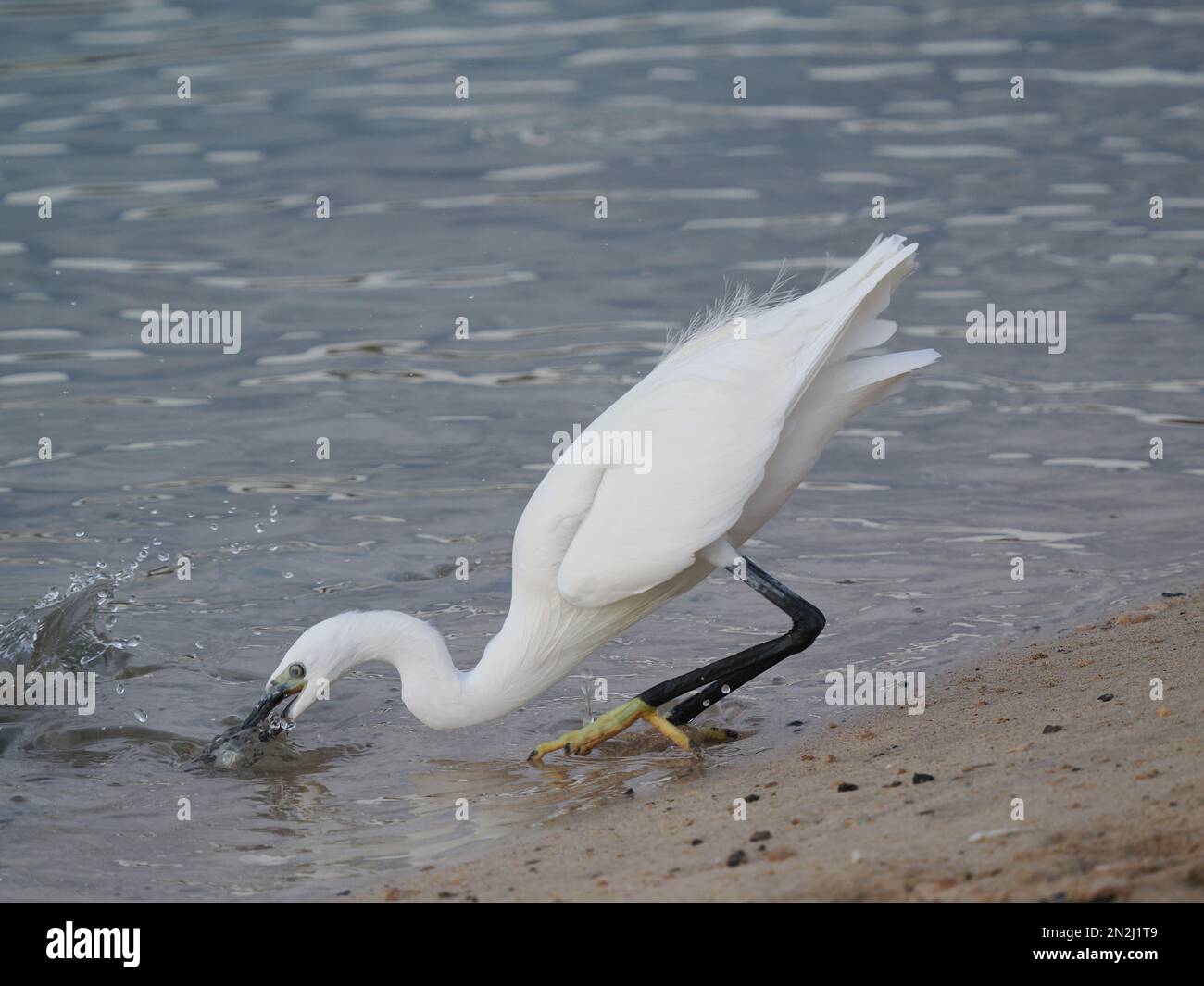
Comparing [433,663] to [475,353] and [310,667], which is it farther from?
[475,353]

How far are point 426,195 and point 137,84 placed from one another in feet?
21.9

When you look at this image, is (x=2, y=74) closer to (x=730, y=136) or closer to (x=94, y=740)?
(x=730, y=136)

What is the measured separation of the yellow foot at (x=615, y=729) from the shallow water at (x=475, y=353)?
0.11 metres

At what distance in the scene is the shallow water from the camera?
7.53 m

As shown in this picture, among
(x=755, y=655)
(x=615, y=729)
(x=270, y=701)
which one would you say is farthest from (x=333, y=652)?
(x=755, y=655)

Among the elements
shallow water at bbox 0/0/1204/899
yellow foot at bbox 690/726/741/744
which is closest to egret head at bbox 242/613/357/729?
shallow water at bbox 0/0/1204/899

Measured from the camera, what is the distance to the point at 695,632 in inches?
348

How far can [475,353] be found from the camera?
13430 mm

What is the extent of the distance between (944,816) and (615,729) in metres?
2.43

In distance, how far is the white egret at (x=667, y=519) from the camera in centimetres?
675

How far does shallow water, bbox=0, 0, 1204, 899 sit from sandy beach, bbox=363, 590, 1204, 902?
71cm

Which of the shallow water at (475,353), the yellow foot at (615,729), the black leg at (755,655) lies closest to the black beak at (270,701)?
the shallow water at (475,353)

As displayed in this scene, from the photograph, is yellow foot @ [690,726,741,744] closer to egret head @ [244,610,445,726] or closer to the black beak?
egret head @ [244,610,445,726]
